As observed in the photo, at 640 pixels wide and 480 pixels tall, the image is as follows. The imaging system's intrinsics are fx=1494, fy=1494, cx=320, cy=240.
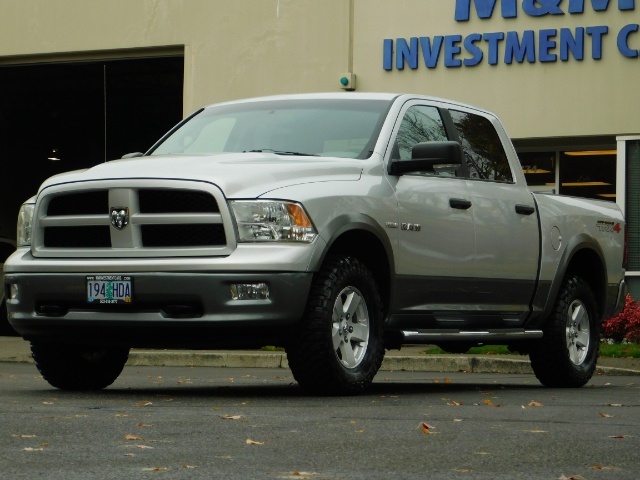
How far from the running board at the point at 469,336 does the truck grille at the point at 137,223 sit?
→ 1.69 m

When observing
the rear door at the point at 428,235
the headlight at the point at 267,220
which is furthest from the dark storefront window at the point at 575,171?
the headlight at the point at 267,220

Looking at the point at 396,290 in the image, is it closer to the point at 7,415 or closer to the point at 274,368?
the point at 7,415

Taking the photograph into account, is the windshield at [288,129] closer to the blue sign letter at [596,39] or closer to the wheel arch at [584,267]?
the wheel arch at [584,267]

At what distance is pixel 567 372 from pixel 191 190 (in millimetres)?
3820

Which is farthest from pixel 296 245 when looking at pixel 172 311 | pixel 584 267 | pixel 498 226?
pixel 584 267

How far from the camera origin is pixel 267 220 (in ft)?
27.8

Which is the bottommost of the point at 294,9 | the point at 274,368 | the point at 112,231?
the point at 274,368

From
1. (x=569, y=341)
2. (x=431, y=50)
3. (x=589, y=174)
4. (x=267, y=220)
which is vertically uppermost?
(x=431, y=50)

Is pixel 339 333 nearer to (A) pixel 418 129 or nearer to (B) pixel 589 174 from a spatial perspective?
(A) pixel 418 129

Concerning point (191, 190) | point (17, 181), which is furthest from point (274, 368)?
point (17, 181)

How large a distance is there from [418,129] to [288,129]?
0.91 meters

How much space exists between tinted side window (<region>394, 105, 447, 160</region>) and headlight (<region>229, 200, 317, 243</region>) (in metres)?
1.35

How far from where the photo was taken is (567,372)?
11.1 metres

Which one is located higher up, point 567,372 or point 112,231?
point 112,231
